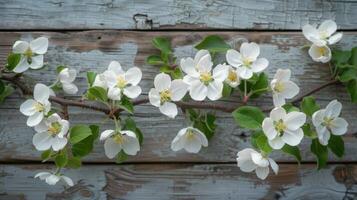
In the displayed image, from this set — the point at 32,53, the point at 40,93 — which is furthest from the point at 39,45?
the point at 40,93

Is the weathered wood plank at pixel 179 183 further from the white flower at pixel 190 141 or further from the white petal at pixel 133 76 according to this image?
the white petal at pixel 133 76

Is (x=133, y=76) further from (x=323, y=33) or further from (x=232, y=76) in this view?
(x=323, y=33)

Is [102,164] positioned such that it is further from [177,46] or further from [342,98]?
[342,98]

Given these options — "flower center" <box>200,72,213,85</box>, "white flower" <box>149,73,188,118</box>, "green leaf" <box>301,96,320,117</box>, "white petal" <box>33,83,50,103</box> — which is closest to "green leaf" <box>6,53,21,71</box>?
"white petal" <box>33,83,50,103</box>

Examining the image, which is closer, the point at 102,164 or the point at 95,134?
the point at 95,134

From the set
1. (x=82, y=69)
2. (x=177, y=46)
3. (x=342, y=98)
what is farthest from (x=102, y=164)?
(x=342, y=98)

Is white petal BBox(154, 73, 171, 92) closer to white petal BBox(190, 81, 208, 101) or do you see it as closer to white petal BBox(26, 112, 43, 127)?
white petal BBox(190, 81, 208, 101)
